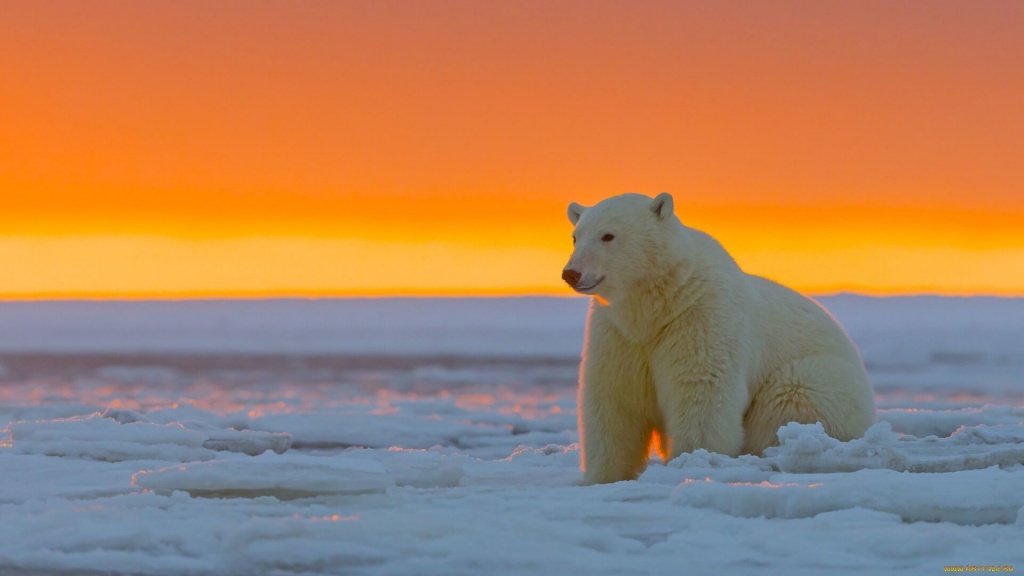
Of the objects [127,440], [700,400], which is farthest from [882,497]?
[127,440]

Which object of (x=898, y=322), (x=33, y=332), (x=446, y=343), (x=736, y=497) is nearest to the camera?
(x=736, y=497)

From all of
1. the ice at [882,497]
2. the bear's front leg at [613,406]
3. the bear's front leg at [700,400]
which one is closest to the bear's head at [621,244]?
the bear's front leg at [613,406]

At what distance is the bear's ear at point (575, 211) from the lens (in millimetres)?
5691

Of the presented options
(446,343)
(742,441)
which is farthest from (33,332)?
(742,441)

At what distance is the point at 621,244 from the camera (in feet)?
17.2

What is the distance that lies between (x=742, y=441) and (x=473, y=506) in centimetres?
164

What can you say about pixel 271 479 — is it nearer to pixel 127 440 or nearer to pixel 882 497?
pixel 882 497

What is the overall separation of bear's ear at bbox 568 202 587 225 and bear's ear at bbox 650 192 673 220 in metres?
0.39

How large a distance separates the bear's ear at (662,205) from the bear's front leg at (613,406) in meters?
0.53

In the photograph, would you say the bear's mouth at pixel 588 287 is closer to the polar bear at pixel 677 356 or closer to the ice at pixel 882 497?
the polar bear at pixel 677 356

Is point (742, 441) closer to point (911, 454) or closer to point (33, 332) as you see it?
point (911, 454)

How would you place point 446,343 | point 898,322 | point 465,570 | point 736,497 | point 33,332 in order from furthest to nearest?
point 898,322 < point 33,332 < point 446,343 < point 736,497 < point 465,570

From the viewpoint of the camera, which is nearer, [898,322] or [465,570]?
[465,570]

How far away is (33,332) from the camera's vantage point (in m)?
35.8
